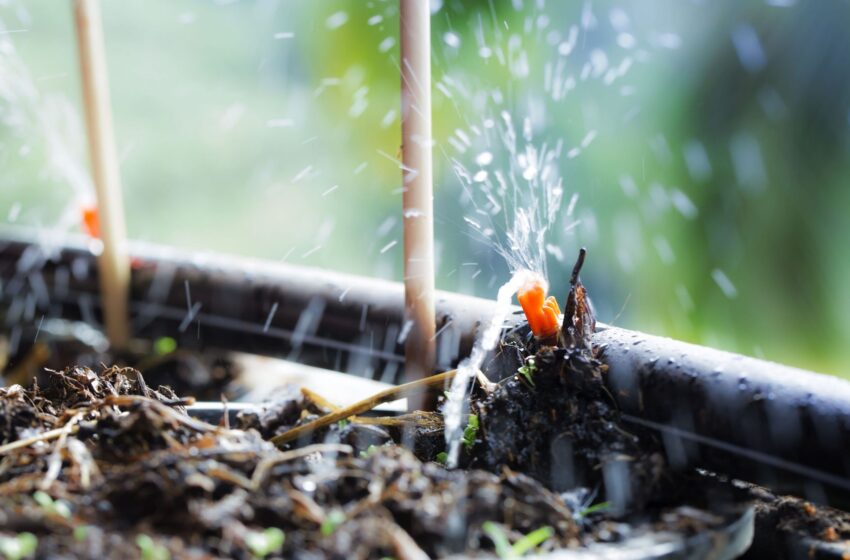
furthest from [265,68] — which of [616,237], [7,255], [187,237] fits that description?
[616,237]

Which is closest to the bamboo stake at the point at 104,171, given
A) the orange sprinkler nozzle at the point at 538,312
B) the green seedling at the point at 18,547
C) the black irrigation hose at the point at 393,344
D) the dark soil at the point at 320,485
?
the black irrigation hose at the point at 393,344

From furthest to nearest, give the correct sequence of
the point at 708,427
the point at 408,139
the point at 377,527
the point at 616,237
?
the point at 616,237
the point at 408,139
the point at 708,427
the point at 377,527

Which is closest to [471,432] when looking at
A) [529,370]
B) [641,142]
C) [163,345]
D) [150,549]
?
[529,370]

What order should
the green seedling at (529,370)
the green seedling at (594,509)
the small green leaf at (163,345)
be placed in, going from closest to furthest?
the green seedling at (594,509), the green seedling at (529,370), the small green leaf at (163,345)

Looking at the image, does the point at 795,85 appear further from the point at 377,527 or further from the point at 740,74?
the point at 377,527

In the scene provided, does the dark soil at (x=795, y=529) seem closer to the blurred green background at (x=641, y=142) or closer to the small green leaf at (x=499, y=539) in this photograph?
the small green leaf at (x=499, y=539)

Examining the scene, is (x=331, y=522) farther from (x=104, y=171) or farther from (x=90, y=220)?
(x=90, y=220)
